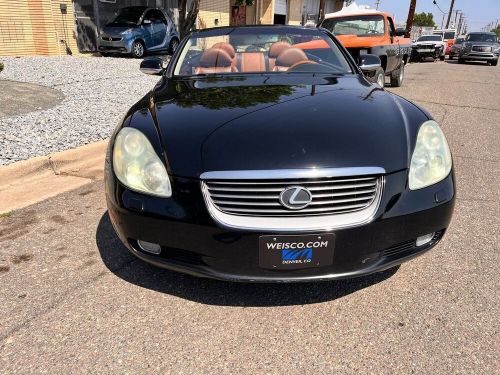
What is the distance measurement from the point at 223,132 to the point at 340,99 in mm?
862

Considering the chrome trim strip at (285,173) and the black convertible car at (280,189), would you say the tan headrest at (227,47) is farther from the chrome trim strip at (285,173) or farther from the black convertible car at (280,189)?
the chrome trim strip at (285,173)

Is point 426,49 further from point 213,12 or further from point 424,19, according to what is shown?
point 424,19

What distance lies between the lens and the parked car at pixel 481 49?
22250 mm

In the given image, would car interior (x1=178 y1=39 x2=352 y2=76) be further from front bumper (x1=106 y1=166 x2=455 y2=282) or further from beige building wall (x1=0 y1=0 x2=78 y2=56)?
beige building wall (x1=0 y1=0 x2=78 y2=56)

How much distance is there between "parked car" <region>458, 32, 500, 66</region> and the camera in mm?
22250

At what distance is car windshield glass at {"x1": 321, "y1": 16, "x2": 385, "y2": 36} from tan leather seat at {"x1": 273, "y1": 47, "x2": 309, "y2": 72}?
7392mm

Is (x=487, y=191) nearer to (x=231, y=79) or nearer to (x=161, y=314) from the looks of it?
(x=231, y=79)

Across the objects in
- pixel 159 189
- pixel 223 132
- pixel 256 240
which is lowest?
pixel 256 240

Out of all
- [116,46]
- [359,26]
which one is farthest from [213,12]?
[359,26]

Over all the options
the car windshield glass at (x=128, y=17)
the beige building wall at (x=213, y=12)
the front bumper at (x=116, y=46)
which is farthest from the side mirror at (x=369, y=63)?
the beige building wall at (x=213, y=12)

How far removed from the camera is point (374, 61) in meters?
3.91

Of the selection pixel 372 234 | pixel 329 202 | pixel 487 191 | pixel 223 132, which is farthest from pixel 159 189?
pixel 487 191

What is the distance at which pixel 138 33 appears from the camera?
13555mm

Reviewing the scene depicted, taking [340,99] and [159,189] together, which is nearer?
[159,189]
